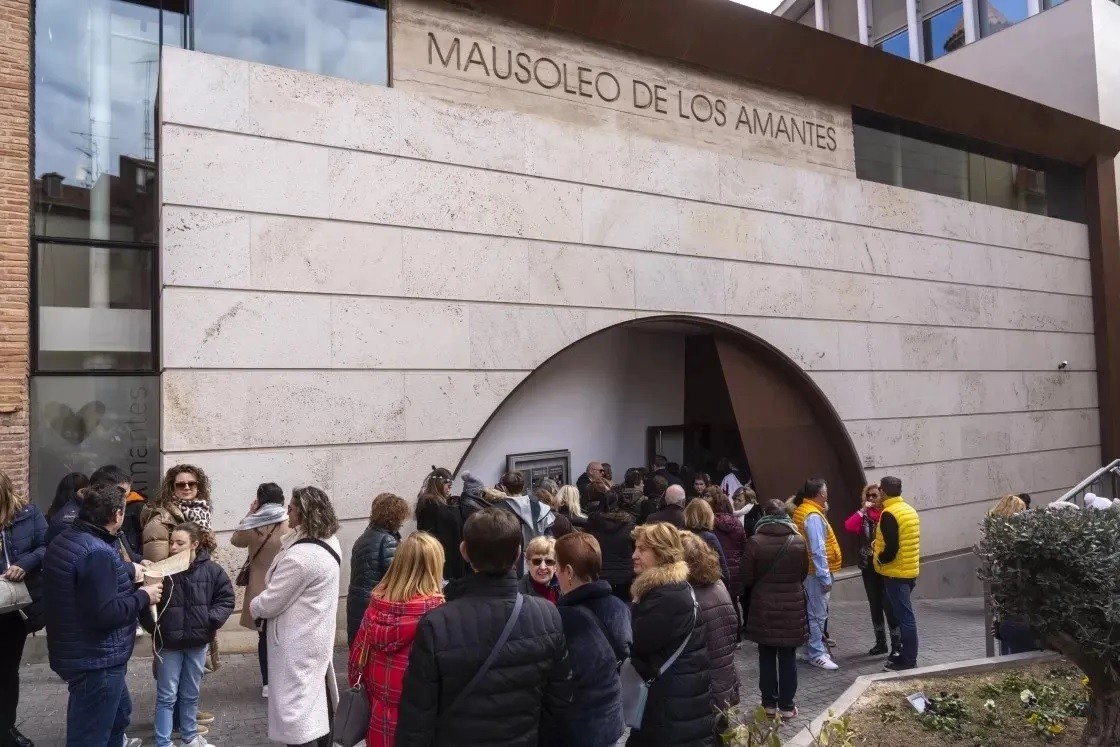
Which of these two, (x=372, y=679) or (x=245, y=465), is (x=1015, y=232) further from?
(x=372, y=679)

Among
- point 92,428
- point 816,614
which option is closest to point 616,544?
point 816,614

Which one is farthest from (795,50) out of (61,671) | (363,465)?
(61,671)

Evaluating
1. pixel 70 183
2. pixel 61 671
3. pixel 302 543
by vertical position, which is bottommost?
pixel 61 671

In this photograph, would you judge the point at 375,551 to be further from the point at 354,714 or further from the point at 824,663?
the point at 824,663

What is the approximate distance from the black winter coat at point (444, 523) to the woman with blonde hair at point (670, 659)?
10.4 ft

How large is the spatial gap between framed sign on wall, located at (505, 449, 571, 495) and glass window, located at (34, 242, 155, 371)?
4.54 meters

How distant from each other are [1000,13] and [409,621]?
25250 millimetres

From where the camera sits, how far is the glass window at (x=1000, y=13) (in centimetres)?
2228

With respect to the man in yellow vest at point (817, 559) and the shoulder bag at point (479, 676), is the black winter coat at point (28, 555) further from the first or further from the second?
the man in yellow vest at point (817, 559)

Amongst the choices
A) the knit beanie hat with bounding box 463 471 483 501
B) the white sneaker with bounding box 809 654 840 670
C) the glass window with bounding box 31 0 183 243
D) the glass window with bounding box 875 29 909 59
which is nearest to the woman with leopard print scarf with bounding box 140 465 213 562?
the knit beanie hat with bounding box 463 471 483 501

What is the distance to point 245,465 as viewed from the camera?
766 cm

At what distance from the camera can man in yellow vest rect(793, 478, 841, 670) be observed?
7812mm

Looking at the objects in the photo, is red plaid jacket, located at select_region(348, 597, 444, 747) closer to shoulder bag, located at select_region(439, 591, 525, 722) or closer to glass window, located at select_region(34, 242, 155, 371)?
shoulder bag, located at select_region(439, 591, 525, 722)

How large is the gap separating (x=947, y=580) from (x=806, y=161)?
7014 millimetres
